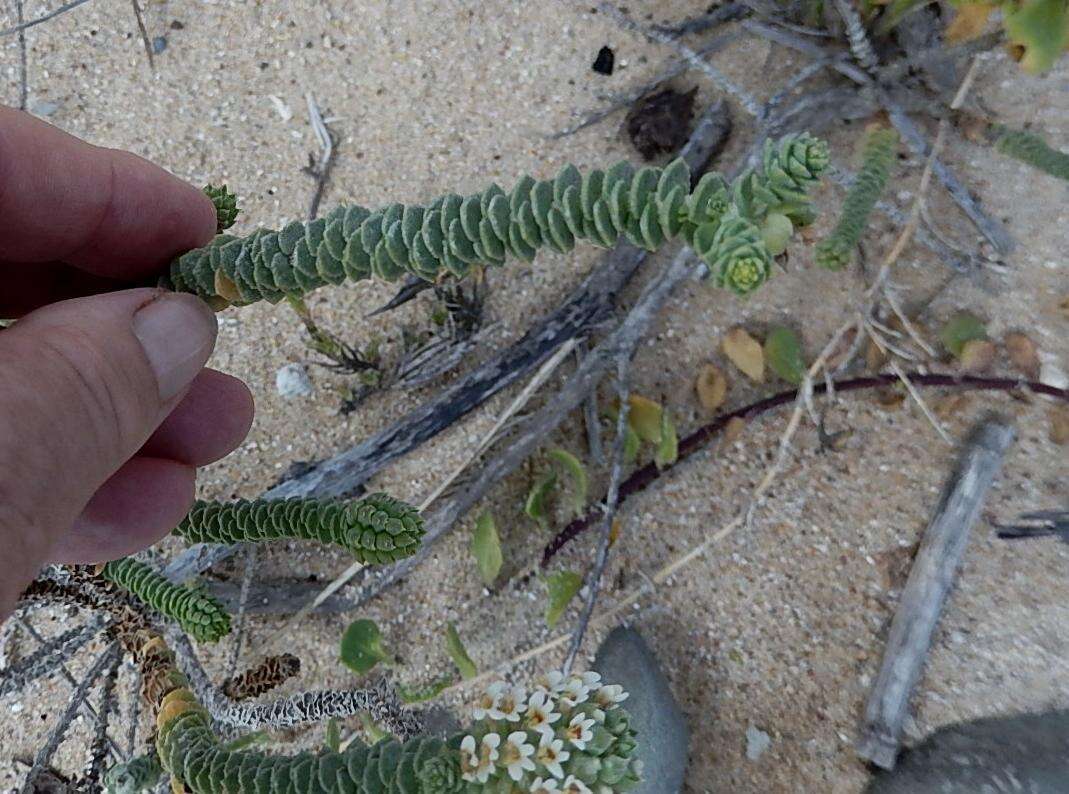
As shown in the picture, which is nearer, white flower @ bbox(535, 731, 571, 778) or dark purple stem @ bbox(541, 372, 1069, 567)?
white flower @ bbox(535, 731, 571, 778)

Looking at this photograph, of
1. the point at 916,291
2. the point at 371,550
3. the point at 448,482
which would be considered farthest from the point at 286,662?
the point at 916,291

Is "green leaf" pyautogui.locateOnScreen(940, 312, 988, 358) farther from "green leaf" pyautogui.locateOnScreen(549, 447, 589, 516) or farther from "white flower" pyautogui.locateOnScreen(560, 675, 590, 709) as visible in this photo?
"white flower" pyautogui.locateOnScreen(560, 675, 590, 709)

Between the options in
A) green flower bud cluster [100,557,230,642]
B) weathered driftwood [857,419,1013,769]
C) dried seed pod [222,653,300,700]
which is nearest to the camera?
green flower bud cluster [100,557,230,642]

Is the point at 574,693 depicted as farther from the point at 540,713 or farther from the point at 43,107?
the point at 43,107

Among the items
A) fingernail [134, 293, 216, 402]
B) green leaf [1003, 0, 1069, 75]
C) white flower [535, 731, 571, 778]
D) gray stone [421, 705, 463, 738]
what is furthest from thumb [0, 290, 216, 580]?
green leaf [1003, 0, 1069, 75]

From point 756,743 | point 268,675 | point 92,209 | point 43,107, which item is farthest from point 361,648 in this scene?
point 43,107

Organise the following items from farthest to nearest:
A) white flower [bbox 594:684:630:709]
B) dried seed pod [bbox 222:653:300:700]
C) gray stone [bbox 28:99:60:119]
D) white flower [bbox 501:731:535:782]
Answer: gray stone [bbox 28:99:60:119] < dried seed pod [bbox 222:653:300:700] < white flower [bbox 594:684:630:709] < white flower [bbox 501:731:535:782]

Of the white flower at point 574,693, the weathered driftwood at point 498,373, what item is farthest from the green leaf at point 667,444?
the white flower at point 574,693

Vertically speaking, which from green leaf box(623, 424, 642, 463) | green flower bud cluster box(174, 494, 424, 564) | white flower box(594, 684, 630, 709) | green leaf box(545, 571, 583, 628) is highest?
green flower bud cluster box(174, 494, 424, 564)
